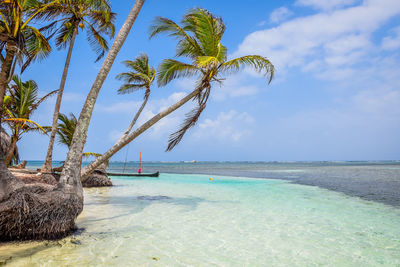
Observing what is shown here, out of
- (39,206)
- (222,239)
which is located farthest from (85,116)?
(222,239)

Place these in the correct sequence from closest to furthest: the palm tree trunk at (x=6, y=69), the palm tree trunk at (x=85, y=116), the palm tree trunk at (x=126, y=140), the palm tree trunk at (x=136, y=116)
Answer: the palm tree trunk at (x=6, y=69)
the palm tree trunk at (x=85, y=116)
the palm tree trunk at (x=126, y=140)
the palm tree trunk at (x=136, y=116)

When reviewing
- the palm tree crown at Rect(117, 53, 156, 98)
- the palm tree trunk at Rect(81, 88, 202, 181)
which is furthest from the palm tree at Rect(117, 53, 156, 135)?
the palm tree trunk at Rect(81, 88, 202, 181)

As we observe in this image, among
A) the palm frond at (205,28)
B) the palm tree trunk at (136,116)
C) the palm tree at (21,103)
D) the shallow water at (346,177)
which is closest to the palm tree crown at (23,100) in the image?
the palm tree at (21,103)

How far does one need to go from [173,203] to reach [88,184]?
6.18m

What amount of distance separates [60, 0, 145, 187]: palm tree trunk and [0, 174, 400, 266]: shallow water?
1.08 metres

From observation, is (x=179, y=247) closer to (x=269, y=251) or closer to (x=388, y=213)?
(x=269, y=251)

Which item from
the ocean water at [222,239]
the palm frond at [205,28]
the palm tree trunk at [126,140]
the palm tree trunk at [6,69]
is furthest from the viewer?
the palm frond at [205,28]

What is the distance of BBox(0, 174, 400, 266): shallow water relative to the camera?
11.4 feet

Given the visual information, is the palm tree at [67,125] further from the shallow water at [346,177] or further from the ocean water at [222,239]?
the shallow water at [346,177]

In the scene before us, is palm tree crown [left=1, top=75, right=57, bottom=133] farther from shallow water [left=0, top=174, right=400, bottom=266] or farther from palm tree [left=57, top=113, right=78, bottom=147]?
shallow water [left=0, top=174, right=400, bottom=266]

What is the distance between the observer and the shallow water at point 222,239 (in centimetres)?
346

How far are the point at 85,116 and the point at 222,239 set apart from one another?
355 cm

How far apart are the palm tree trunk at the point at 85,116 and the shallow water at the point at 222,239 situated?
108 centimetres

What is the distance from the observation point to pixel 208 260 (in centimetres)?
349
